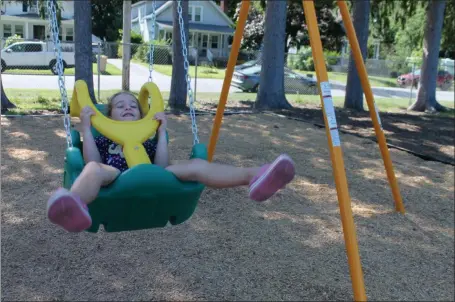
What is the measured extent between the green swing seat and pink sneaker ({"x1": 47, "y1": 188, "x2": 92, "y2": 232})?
0.30m

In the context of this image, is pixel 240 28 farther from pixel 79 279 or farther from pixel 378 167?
pixel 378 167

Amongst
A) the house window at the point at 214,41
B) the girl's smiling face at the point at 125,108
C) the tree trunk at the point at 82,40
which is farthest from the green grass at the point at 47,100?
the house window at the point at 214,41

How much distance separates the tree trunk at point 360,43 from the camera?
11.4 m

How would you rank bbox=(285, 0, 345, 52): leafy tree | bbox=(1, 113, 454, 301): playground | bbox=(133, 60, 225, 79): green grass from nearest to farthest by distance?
bbox=(1, 113, 454, 301): playground < bbox=(133, 60, 225, 79): green grass < bbox=(285, 0, 345, 52): leafy tree

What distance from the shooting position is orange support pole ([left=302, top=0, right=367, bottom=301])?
2.43 metres

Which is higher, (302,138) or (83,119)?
(83,119)

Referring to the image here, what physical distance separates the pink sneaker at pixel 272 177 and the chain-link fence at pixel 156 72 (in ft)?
10.5

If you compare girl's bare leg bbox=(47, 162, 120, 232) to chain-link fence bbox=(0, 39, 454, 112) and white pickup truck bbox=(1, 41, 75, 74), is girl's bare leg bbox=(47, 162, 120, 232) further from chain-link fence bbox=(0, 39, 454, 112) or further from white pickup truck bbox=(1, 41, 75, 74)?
white pickup truck bbox=(1, 41, 75, 74)

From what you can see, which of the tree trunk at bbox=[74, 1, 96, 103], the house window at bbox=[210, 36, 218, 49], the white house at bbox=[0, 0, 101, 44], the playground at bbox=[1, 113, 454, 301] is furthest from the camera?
the house window at bbox=[210, 36, 218, 49]

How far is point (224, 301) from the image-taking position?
326 cm

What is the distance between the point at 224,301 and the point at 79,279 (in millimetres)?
989

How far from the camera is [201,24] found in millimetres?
38406

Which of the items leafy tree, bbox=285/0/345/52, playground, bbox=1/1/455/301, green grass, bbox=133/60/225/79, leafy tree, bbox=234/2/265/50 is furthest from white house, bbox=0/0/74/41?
playground, bbox=1/1/455/301

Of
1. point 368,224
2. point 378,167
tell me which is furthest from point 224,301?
point 378,167
